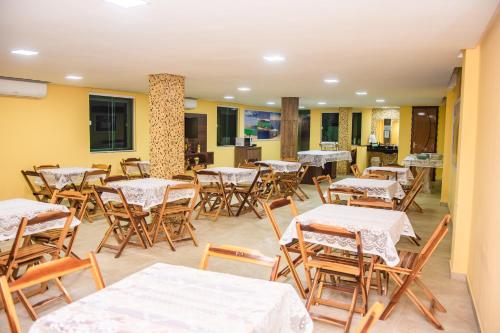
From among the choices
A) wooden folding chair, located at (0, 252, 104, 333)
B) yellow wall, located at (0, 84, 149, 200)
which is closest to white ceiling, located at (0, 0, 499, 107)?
yellow wall, located at (0, 84, 149, 200)

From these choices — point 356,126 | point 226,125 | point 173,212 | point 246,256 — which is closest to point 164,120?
point 173,212

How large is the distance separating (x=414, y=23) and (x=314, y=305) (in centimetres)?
237

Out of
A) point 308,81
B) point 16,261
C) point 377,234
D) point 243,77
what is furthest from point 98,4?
point 308,81

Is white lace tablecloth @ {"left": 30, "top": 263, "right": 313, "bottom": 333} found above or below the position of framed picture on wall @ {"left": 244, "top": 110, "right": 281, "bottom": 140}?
below

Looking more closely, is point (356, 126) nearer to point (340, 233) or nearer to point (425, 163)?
point (425, 163)

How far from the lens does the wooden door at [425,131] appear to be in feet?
41.3

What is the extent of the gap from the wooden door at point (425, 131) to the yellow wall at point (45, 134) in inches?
343

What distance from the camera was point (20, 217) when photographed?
3.49 metres

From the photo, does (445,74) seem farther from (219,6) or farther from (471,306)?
(219,6)

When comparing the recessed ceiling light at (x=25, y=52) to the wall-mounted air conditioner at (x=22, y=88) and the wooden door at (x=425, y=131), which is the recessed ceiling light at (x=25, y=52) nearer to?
the wall-mounted air conditioner at (x=22, y=88)

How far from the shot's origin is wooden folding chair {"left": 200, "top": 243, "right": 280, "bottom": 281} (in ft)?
6.84

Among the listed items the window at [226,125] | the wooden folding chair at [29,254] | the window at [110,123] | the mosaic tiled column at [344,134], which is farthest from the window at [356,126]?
the wooden folding chair at [29,254]

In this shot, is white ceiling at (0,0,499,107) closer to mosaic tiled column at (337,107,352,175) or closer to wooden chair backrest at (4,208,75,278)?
wooden chair backrest at (4,208,75,278)

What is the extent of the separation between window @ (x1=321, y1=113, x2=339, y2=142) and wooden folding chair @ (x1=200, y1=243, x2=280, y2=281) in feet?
46.0
